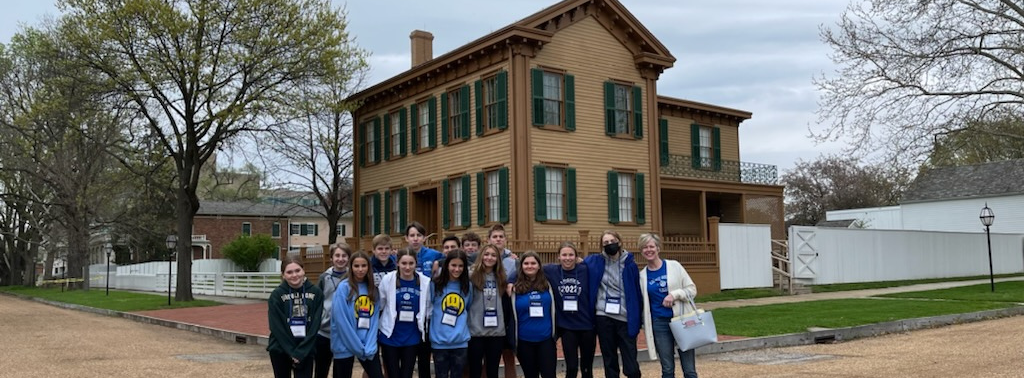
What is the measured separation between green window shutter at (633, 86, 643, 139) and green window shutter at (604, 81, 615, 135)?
2.67 ft

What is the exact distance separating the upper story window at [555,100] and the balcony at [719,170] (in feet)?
18.9

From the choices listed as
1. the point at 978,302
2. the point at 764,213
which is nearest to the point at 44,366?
the point at 978,302

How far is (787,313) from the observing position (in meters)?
15.7

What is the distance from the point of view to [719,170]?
2888 cm

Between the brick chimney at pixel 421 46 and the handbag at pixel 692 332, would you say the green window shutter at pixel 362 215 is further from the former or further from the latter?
the handbag at pixel 692 332

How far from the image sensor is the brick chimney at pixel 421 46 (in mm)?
28172

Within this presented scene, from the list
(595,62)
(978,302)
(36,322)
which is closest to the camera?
(978,302)

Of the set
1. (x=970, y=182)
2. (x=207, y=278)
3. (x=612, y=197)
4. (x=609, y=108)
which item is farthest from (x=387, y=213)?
(x=970, y=182)

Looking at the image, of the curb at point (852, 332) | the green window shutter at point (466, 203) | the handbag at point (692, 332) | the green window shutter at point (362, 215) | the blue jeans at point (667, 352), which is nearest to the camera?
the handbag at point (692, 332)

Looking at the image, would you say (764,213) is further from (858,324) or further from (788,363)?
(788,363)

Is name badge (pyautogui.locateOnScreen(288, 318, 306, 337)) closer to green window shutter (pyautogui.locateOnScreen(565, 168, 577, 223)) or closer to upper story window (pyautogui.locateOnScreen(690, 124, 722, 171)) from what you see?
green window shutter (pyautogui.locateOnScreen(565, 168, 577, 223))

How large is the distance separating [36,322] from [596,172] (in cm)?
1528

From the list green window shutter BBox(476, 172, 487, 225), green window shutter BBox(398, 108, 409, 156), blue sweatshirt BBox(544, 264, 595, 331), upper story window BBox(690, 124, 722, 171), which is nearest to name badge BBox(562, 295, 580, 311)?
blue sweatshirt BBox(544, 264, 595, 331)

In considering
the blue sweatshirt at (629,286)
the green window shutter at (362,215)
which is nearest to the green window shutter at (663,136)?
the green window shutter at (362,215)
